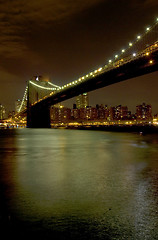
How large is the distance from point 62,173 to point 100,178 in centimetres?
126

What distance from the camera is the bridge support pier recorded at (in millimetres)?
75287

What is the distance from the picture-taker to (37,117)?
7612cm

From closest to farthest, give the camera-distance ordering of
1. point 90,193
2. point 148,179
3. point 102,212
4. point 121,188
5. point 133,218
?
point 133,218
point 102,212
point 90,193
point 121,188
point 148,179

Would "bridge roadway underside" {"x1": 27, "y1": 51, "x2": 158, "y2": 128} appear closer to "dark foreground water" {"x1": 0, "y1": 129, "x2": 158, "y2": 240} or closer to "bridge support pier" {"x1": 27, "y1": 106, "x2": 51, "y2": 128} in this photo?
"bridge support pier" {"x1": 27, "y1": 106, "x2": 51, "y2": 128}

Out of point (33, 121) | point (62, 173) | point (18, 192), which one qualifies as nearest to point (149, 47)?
point (62, 173)

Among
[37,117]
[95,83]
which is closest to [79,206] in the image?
[95,83]

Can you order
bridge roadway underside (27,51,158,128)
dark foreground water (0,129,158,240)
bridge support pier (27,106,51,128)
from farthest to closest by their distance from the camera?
bridge support pier (27,106,51,128) < bridge roadway underside (27,51,158,128) < dark foreground water (0,129,158,240)

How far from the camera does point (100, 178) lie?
20.7ft

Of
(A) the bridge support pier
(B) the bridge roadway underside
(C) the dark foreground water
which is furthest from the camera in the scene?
(A) the bridge support pier

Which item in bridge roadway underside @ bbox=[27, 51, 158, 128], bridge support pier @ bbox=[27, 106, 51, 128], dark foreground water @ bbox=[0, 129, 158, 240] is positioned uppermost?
bridge roadway underside @ bbox=[27, 51, 158, 128]

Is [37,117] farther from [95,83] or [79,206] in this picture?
[79,206]

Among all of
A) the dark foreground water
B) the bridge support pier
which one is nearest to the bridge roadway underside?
the bridge support pier

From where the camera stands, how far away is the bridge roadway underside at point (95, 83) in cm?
3450

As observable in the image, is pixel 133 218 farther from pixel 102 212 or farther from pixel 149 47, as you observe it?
pixel 149 47
